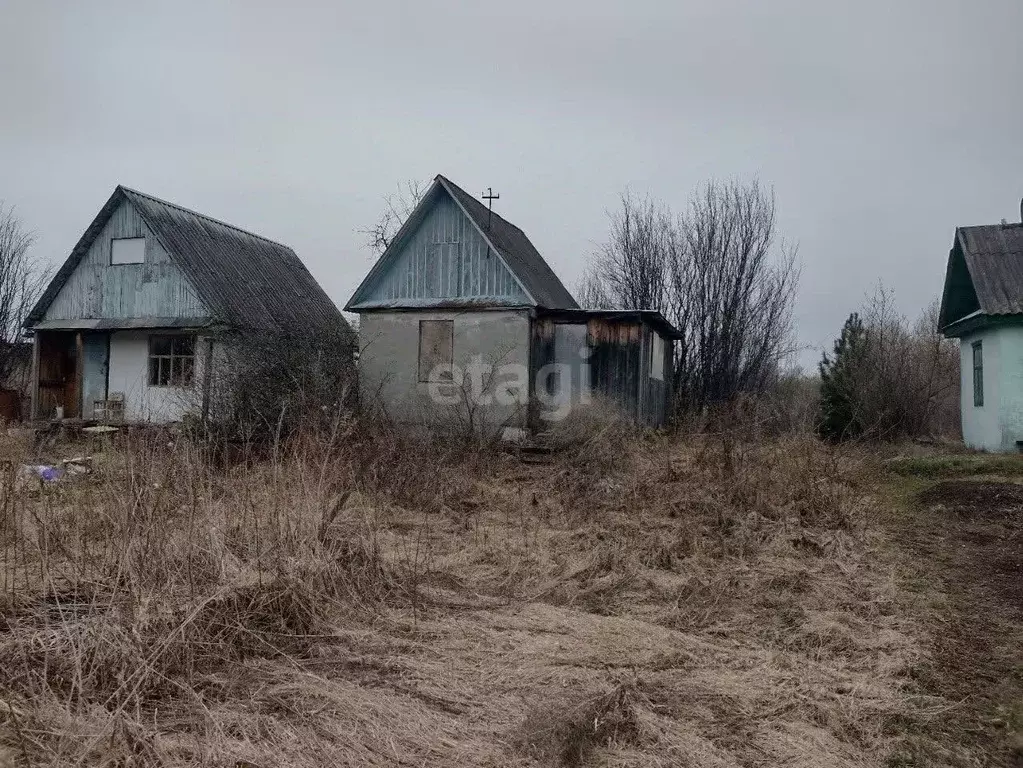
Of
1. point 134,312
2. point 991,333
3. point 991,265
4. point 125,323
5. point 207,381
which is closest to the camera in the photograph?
point 207,381

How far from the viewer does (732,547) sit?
703 cm

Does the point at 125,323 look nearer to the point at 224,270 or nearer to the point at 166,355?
the point at 166,355

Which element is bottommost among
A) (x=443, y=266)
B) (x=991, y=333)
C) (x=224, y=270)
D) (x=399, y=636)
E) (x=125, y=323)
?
(x=399, y=636)

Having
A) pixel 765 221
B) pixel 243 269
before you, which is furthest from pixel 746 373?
pixel 243 269

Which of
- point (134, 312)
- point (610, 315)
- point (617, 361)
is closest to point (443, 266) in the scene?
point (610, 315)

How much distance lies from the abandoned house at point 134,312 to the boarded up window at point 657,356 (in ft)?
22.9

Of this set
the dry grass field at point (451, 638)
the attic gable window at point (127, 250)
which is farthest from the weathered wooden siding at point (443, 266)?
the dry grass field at point (451, 638)

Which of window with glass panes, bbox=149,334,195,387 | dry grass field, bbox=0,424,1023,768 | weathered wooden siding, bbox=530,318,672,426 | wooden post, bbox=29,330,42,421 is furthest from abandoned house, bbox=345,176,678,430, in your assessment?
wooden post, bbox=29,330,42,421

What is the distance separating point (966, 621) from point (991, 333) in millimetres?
11074

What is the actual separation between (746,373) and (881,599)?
57.3ft

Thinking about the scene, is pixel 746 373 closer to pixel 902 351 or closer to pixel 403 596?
pixel 902 351

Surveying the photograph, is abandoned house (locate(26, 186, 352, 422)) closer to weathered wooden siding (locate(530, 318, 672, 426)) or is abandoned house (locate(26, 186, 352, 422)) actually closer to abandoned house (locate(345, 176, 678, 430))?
abandoned house (locate(345, 176, 678, 430))

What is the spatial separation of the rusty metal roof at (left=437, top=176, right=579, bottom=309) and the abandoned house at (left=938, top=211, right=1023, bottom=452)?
8.03 metres

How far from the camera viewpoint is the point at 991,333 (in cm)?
1412
